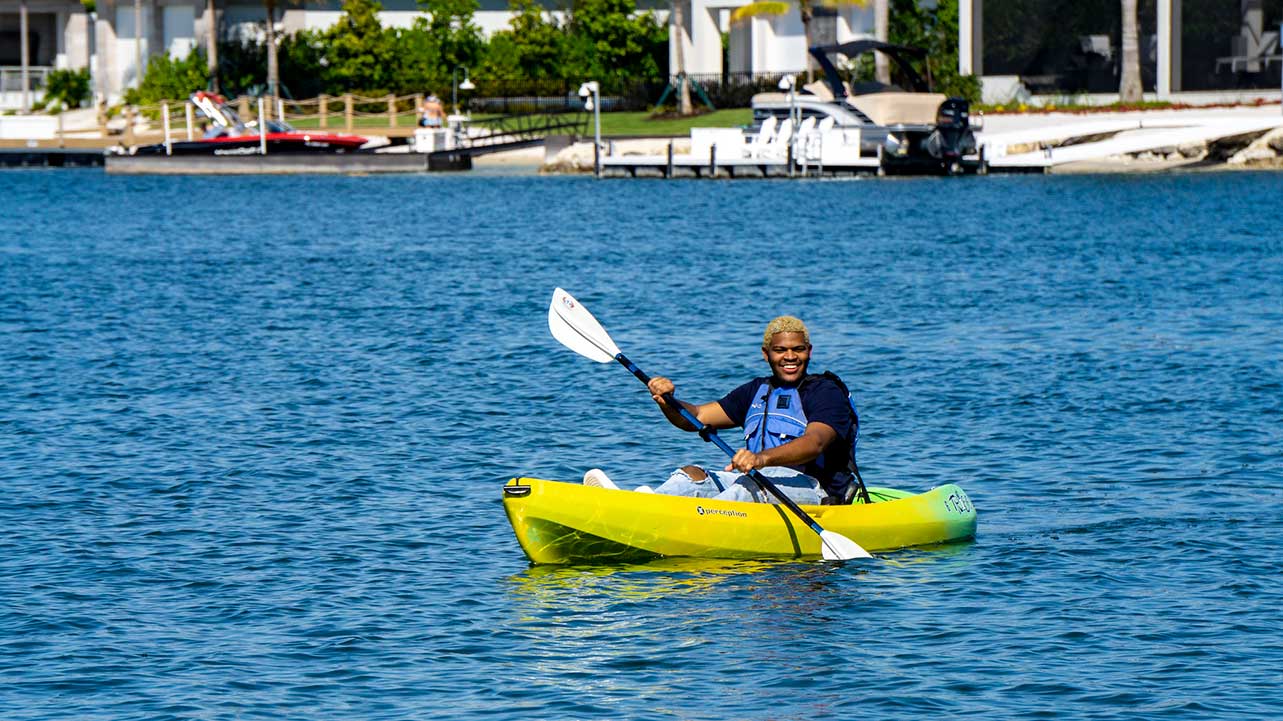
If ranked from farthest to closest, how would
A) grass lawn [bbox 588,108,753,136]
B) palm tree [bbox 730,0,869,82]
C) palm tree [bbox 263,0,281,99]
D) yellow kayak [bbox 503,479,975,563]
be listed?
palm tree [bbox 263,0,281,99] < grass lawn [bbox 588,108,753,136] < palm tree [bbox 730,0,869,82] < yellow kayak [bbox 503,479,975,563]

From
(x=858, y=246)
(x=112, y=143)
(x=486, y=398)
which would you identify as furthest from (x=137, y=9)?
(x=486, y=398)

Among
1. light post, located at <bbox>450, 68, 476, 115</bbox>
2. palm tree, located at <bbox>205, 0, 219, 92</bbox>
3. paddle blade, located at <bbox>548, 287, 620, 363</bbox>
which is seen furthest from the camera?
palm tree, located at <bbox>205, 0, 219, 92</bbox>

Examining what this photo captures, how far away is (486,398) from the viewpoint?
65.8 ft

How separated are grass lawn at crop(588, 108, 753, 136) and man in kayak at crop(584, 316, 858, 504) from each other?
54.6 m

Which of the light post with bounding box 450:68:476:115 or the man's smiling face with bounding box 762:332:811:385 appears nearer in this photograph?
the man's smiling face with bounding box 762:332:811:385

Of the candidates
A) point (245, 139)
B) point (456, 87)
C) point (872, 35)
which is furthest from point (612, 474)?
point (456, 87)

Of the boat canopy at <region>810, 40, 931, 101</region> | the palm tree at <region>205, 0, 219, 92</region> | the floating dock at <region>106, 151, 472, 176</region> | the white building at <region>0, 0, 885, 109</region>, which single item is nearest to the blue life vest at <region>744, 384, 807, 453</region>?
the boat canopy at <region>810, 40, 931, 101</region>

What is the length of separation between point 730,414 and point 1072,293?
18.9 m

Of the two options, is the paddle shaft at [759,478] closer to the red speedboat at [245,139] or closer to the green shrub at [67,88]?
the red speedboat at [245,139]

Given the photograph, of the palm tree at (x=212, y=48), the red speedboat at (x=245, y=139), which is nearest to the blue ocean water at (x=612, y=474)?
the red speedboat at (x=245, y=139)

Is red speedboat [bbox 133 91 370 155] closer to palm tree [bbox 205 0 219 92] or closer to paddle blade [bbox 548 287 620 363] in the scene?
palm tree [bbox 205 0 219 92]

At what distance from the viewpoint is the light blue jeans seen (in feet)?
39.4

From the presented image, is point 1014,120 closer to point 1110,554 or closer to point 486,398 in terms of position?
point 486,398

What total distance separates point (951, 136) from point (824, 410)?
46491 millimetres
